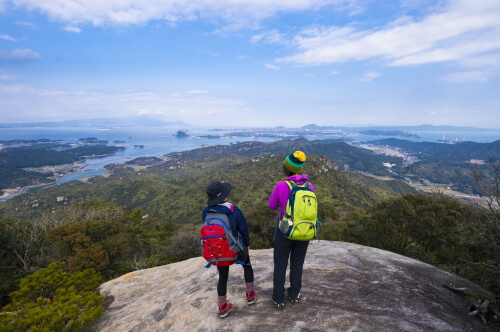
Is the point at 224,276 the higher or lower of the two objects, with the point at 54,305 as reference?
higher

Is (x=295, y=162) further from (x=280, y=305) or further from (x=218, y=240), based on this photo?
(x=280, y=305)

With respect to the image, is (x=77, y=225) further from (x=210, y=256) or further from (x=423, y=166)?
(x=423, y=166)

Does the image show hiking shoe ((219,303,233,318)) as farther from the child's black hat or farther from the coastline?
the coastline

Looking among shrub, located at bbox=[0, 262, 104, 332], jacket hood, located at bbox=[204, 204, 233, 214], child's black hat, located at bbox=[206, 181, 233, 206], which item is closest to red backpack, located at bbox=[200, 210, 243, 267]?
jacket hood, located at bbox=[204, 204, 233, 214]

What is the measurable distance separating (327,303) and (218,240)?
267cm

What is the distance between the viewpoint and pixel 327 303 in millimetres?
4562

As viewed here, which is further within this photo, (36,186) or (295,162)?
(36,186)

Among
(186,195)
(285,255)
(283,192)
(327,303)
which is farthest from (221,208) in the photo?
(186,195)

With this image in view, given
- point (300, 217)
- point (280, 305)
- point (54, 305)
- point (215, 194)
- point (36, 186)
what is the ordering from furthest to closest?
1. point (36, 186)
2. point (54, 305)
3. point (280, 305)
4. point (215, 194)
5. point (300, 217)

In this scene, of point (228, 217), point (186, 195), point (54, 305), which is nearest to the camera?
point (228, 217)

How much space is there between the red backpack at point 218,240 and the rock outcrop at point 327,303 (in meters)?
1.39

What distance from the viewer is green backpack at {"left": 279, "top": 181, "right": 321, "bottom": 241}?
148 inches

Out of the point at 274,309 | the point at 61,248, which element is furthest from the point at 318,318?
the point at 61,248

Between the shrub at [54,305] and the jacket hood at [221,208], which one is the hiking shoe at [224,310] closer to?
the jacket hood at [221,208]
